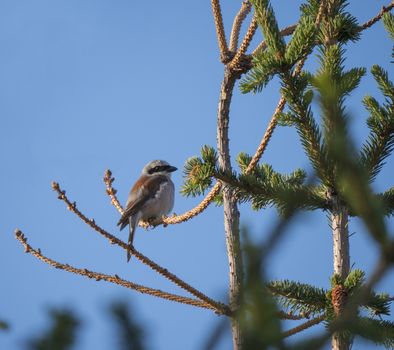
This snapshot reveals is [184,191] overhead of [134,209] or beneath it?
beneath

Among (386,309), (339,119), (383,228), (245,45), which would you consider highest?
(245,45)

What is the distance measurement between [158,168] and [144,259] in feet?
22.1

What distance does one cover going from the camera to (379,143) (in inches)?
156

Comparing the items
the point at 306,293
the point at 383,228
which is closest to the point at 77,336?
the point at 383,228

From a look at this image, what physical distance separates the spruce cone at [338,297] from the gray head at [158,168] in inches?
286

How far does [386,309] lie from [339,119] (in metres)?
2.91

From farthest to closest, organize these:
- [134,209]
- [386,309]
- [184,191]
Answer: [134,209], [184,191], [386,309]

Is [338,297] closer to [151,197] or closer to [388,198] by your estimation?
[388,198]

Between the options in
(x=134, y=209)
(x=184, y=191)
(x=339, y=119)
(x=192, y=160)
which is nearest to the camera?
A: (x=339, y=119)

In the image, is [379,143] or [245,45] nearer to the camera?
[379,143]

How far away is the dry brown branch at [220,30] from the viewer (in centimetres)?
470

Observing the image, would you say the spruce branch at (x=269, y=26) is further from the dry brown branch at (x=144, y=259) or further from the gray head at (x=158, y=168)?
the gray head at (x=158, y=168)

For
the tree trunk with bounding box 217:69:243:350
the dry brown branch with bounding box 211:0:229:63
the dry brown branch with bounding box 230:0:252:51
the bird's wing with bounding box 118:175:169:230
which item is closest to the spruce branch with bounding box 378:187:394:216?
the tree trunk with bounding box 217:69:243:350

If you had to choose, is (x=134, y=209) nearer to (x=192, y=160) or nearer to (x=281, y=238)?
(x=192, y=160)
